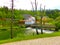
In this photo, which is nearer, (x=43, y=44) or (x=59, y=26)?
(x=43, y=44)

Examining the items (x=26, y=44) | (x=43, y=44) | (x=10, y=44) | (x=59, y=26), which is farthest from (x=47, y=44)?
(x=59, y=26)

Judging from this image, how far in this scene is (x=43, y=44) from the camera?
28.9ft

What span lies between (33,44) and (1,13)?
42.5 m

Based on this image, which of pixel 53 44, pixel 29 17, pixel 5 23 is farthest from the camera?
pixel 29 17

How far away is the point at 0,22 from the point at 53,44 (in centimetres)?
3853

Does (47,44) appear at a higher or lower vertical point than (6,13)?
Answer: lower

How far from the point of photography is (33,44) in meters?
8.80

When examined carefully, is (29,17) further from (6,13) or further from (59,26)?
(59,26)

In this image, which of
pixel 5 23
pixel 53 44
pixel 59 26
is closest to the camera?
pixel 53 44

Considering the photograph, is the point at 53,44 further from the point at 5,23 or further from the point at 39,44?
the point at 5,23

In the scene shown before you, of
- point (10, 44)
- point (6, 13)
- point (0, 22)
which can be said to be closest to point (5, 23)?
point (0, 22)

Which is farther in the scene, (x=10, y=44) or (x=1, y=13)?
(x=1, y=13)

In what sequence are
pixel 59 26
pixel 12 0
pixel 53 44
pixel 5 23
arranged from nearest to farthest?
pixel 53 44 → pixel 12 0 → pixel 59 26 → pixel 5 23

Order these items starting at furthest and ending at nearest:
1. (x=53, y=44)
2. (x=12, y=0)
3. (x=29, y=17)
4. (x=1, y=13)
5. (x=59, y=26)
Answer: (x=29, y=17)
(x=1, y=13)
(x=59, y=26)
(x=12, y=0)
(x=53, y=44)
